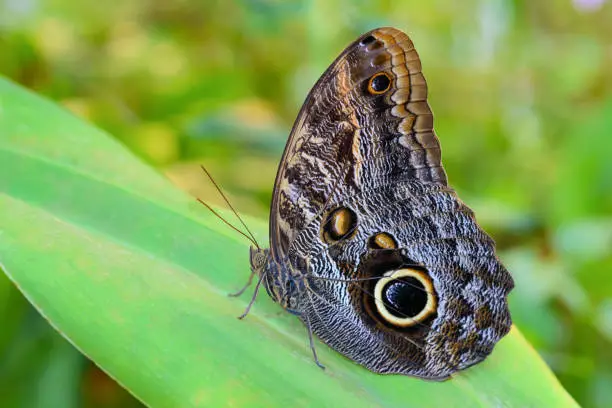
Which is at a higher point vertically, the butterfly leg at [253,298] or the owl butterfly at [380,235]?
the owl butterfly at [380,235]

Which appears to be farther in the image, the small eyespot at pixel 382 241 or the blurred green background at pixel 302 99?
the blurred green background at pixel 302 99

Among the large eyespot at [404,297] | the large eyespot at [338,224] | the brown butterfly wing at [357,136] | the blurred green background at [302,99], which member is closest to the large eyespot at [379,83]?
the brown butterfly wing at [357,136]

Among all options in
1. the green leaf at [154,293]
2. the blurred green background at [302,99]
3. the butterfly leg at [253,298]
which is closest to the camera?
the green leaf at [154,293]

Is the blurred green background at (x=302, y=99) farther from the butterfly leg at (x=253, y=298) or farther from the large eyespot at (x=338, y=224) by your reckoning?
the large eyespot at (x=338, y=224)

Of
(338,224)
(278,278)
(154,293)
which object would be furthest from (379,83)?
(154,293)

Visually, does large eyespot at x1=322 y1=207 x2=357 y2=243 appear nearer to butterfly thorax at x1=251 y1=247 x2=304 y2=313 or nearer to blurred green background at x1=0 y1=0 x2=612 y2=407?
butterfly thorax at x1=251 y1=247 x2=304 y2=313

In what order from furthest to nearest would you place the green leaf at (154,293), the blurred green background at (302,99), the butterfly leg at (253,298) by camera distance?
the blurred green background at (302,99) < the butterfly leg at (253,298) < the green leaf at (154,293)

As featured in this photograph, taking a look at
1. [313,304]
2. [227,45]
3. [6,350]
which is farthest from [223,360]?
[227,45]

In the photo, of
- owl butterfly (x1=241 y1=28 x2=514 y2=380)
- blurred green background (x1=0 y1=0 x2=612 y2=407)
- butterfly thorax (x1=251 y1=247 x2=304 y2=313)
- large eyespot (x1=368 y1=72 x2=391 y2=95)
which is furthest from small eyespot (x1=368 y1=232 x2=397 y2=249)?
blurred green background (x1=0 y1=0 x2=612 y2=407)
